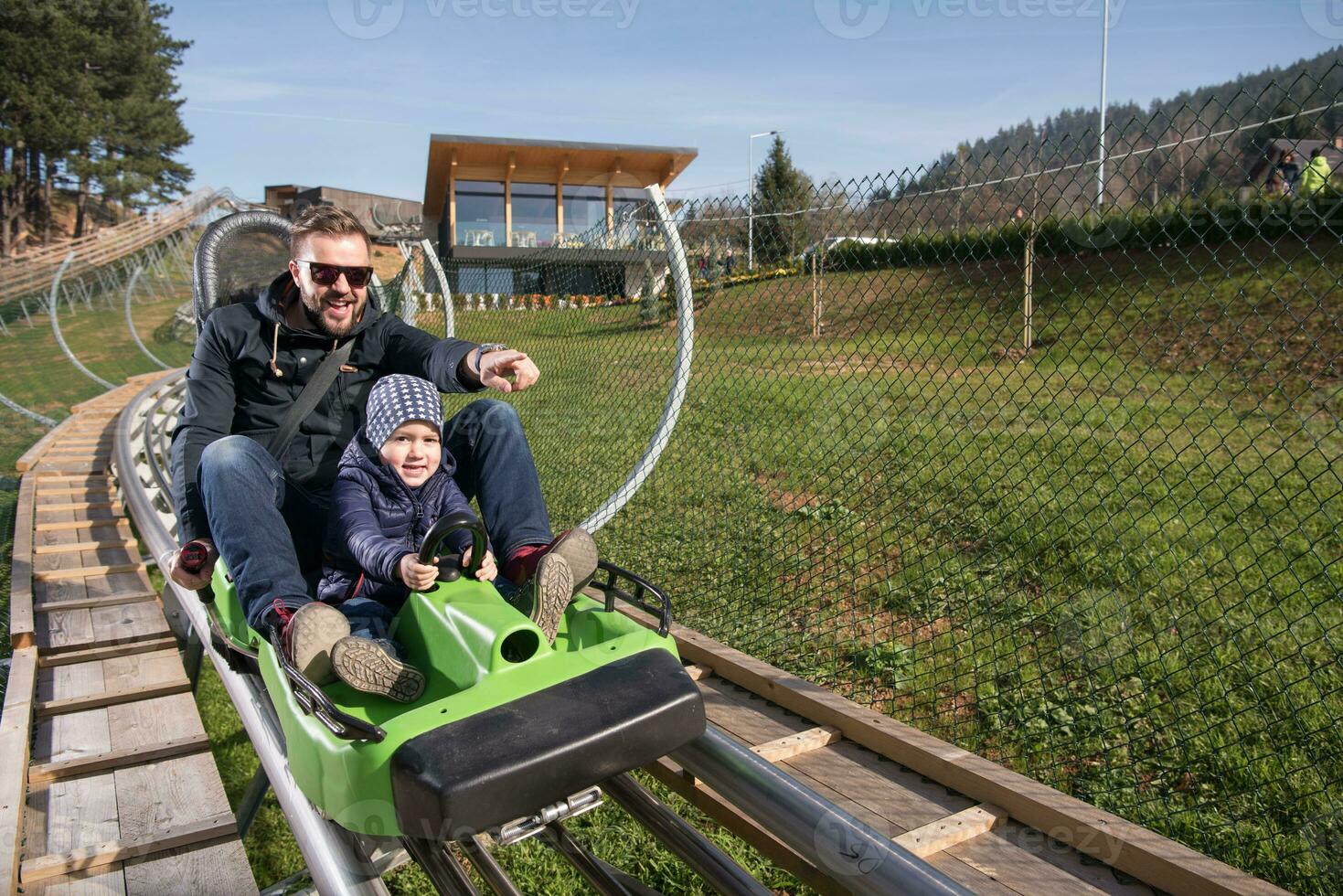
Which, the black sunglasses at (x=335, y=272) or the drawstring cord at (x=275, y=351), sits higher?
the black sunglasses at (x=335, y=272)

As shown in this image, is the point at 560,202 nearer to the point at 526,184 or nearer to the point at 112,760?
the point at 526,184

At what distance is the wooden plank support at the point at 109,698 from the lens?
3.46 metres

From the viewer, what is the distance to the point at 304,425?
300 centimetres

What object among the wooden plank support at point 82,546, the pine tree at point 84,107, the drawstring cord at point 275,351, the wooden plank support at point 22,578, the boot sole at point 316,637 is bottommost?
the wooden plank support at point 82,546

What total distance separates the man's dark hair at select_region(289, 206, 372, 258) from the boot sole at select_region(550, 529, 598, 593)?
1242 millimetres

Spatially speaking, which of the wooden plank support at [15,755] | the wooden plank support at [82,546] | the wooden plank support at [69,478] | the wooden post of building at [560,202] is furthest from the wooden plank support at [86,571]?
the wooden post of building at [560,202]

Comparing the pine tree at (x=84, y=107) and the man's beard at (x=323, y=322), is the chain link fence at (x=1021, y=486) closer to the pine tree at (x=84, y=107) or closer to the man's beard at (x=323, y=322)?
the man's beard at (x=323, y=322)

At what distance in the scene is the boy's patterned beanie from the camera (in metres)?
2.46

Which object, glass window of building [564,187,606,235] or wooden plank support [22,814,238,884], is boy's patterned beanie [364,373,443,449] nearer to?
wooden plank support [22,814,238,884]

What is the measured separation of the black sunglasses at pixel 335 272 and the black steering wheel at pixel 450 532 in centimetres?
109

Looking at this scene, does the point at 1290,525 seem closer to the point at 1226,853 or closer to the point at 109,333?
the point at 1226,853

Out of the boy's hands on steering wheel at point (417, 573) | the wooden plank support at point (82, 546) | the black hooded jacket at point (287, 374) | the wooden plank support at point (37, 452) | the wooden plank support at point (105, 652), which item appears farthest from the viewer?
the wooden plank support at point (37, 452)

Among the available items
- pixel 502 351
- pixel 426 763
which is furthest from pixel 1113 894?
pixel 502 351

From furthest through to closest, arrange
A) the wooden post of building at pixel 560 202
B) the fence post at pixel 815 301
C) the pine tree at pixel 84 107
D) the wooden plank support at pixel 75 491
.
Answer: the pine tree at pixel 84 107, the wooden post of building at pixel 560 202, the wooden plank support at pixel 75 491, the fence post at pixel 815 301
